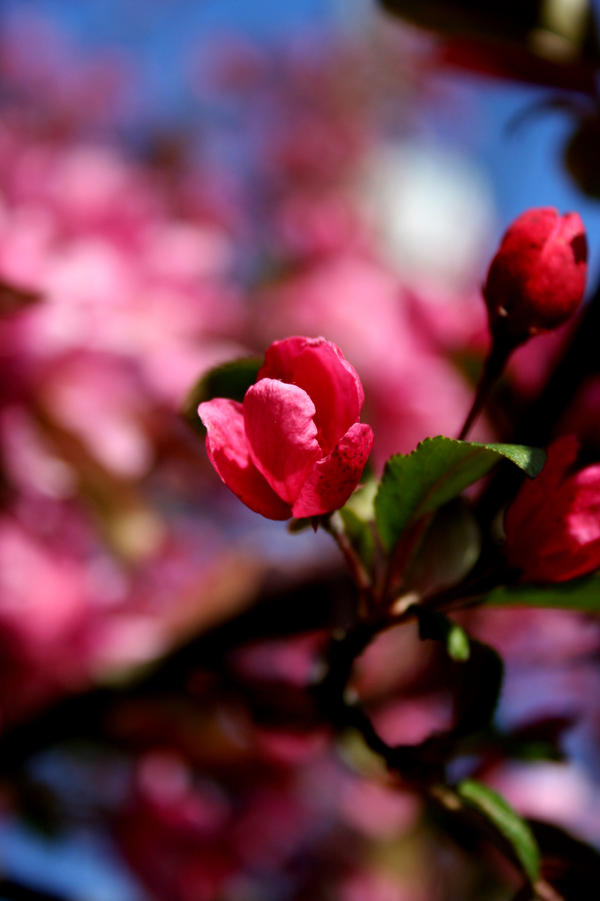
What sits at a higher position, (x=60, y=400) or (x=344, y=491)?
(x=344, y=491)

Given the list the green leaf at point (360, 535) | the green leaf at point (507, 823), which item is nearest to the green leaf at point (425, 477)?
the green leaf at point (360, 535)

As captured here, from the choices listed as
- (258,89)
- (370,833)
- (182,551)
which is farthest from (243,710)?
(258,89)

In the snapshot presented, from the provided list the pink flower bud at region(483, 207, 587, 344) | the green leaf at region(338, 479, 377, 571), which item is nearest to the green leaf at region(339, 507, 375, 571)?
the green leaf at region(338, 479, 377, 571)

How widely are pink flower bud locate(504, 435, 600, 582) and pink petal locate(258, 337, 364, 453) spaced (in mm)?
103

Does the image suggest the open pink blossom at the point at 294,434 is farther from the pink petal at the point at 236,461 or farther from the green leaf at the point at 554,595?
the green leaf at the point at 554,595

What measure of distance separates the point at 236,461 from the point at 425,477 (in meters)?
0.09

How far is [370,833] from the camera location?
1.79m

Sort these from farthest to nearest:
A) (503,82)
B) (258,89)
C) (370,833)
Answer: (258,89), (370,833), (503,82)

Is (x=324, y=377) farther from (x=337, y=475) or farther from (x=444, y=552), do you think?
(x=444, y=552)

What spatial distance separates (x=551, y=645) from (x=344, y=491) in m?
0.96

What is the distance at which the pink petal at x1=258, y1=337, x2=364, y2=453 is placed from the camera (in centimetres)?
37

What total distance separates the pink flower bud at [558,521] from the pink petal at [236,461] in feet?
0.37

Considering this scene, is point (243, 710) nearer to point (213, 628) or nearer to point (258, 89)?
point (213, 628)

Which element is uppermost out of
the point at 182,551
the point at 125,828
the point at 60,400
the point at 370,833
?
the point at 60,400
